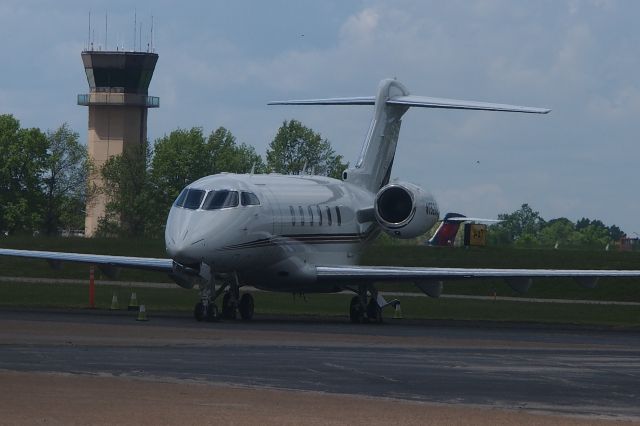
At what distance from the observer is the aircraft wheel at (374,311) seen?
36531mm

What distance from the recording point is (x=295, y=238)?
3603 cm

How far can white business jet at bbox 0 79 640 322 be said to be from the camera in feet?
108

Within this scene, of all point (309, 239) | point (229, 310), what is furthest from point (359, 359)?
point (309, 239)

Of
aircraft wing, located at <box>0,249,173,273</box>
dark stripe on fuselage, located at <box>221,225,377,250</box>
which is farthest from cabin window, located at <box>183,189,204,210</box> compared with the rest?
aircraft wing, located at <box>0,249,173,273</box>

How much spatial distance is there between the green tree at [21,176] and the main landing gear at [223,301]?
252 ft

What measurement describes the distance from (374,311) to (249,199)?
15.1 ft

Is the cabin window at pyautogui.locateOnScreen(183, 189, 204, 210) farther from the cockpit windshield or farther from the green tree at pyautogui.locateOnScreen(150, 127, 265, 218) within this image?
the green tree at pyautogui.locateOnScreen(150, 127, 265, 218)

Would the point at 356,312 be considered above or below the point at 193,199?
below

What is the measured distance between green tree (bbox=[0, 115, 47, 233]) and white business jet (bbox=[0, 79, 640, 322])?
72356 mm

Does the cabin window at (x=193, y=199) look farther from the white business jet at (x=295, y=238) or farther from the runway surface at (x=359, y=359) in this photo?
the runway surface at (x=359, y=359)

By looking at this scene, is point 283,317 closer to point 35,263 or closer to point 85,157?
point 35,263

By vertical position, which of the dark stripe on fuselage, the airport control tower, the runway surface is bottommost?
the runway surface

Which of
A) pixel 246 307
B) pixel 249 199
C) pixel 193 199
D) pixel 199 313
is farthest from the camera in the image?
pixel 246 307

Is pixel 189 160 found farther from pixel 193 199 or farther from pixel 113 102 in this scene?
pixel 193 199
